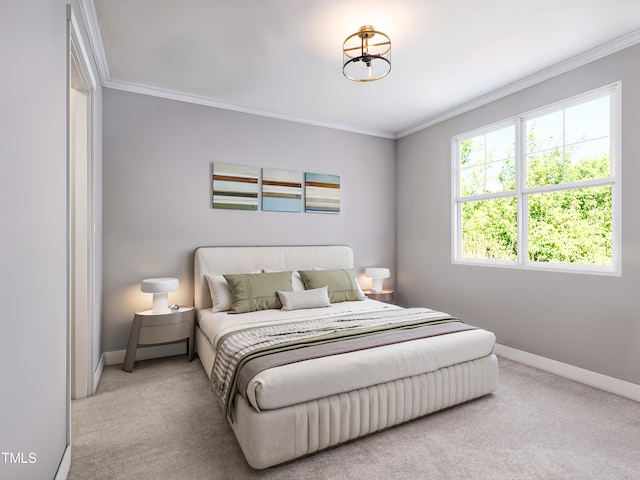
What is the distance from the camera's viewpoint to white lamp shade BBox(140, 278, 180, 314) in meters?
3.12

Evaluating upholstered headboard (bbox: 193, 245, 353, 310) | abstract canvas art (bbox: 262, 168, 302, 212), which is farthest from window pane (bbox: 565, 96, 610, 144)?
abstract canvas art (bbox: 262, 168, 302, 212)

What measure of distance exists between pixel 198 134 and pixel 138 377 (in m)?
2.47

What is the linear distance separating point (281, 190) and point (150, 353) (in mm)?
2243

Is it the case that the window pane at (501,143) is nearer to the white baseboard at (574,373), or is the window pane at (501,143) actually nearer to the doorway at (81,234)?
the white baseboard at (574,373)

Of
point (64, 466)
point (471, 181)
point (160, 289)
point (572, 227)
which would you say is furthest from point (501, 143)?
point (64, 466)

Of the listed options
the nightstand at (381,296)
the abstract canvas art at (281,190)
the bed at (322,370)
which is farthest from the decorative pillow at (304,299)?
the abstract canvas art at (281,190)

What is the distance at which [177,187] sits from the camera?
3633mm

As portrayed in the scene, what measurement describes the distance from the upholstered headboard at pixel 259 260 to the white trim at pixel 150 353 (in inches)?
19.6

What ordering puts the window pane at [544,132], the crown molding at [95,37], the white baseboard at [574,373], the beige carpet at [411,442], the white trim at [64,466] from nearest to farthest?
the white trim at [64,466] → the beige carpet at [411,442] → the crown molding at [95,37] → the white baseboard at [574,373] → the window pane at [544,132]

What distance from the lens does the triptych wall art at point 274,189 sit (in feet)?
12.6

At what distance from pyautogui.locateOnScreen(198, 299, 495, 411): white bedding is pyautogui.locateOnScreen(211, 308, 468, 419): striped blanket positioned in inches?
3.6

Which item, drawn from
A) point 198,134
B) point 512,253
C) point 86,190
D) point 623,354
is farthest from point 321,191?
point 623,354

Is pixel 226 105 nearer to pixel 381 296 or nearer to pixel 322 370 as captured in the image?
pixel 381 296

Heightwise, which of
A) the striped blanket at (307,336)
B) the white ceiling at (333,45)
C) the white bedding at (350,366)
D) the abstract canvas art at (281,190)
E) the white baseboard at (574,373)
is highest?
the white ceiling at (333,45)
